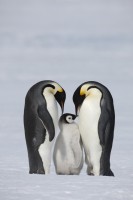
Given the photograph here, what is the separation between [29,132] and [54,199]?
267cm

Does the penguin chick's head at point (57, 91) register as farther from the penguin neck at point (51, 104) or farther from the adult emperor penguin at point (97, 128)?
the adult emperor penguin at point (97, 128)

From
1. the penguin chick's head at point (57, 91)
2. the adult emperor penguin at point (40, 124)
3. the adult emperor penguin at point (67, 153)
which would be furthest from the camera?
the penguin chick's head at point (57, 91)

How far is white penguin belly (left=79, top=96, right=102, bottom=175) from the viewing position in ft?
34.7

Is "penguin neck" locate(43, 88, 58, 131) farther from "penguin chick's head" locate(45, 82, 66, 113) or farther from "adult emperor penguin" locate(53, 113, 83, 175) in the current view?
"adult emperor penguin" locate(53, 113, 83, 175)

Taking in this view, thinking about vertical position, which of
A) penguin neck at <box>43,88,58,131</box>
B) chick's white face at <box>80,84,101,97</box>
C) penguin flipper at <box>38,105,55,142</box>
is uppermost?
chick's white face at <box>80,84,101,97</box>

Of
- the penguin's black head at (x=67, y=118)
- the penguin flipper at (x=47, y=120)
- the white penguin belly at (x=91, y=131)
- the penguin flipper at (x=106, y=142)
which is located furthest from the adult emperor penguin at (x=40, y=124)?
the penguin flipper at (x=106, y=142)

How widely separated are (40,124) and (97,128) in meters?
0.84

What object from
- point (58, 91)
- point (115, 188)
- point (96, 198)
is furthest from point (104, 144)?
point (96, 198)

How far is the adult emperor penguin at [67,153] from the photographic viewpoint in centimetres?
1031

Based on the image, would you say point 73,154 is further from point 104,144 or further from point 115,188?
point 115,188

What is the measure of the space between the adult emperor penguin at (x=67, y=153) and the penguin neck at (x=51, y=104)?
22 centimetres

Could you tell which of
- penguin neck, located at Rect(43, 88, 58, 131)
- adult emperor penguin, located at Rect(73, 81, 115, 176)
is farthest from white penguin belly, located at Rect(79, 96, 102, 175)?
penguin neck, located at Rect(43, 88, 58, 131)

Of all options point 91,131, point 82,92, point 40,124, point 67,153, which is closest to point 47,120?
point 40,124

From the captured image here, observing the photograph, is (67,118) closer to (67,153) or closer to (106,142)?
(67,153)
